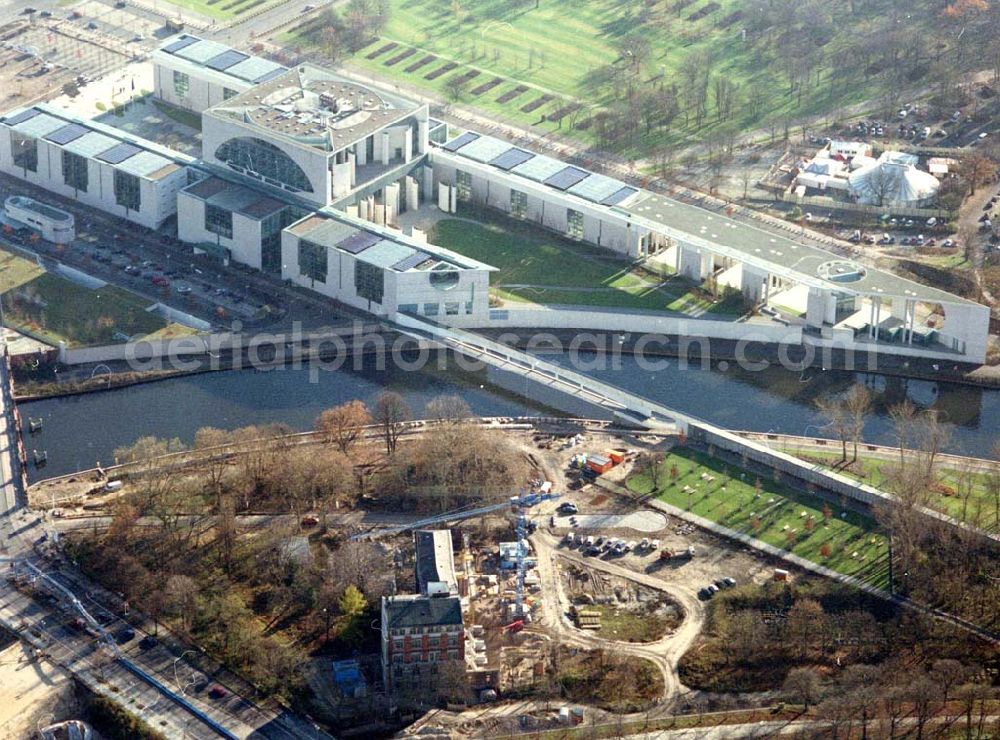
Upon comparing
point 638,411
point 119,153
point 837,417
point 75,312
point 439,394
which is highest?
point 119,153

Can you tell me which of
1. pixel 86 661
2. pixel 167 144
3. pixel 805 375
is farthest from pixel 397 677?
pixel 167 144

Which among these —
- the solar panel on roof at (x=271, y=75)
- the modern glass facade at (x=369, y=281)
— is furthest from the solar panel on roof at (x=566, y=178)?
the solar panel on roof at (x=271, y=75)

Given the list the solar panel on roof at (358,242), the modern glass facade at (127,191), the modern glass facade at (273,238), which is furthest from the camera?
the modern glass facade at (127,191)

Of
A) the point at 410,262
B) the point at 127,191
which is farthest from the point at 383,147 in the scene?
the point at 127,191

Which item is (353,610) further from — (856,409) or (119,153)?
(119,153)

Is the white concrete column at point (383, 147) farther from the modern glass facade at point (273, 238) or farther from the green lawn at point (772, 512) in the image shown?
the green lawn at point (772, 512)

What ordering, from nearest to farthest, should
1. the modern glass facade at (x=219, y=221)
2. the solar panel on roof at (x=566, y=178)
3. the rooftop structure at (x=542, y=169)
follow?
the modern glass facade at (x=219, y=221) → the rooftop structure at (x=542, y=169) → the solar panel on roof at (x=566, y=178)

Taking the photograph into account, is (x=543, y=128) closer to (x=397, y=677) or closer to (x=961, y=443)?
(x=961, y=443)
